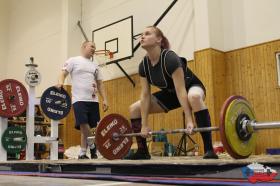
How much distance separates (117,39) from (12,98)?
3.31 metres

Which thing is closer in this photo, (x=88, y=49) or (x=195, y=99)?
(x=195, y=99)

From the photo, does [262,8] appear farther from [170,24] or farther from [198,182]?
[198,182]

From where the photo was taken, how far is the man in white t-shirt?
11.6ft

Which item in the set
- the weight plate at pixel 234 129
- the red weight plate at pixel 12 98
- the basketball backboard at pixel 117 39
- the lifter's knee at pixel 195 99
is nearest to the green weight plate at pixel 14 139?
the red weight plate at pixel 12 98

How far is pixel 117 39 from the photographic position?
7020 millimetres

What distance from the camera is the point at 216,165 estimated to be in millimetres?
1812

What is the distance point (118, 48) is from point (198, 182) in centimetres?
547

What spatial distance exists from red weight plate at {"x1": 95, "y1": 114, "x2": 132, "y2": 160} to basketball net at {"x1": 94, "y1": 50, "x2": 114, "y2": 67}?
13.8ft

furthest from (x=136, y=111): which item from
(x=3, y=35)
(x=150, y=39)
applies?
(x=3, y=35)

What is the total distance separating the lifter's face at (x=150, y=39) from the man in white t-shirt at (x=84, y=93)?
118 centimetres

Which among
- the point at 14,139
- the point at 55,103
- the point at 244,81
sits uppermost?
the point at 244,81

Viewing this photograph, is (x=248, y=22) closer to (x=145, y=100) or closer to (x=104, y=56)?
(x=104, y=56)

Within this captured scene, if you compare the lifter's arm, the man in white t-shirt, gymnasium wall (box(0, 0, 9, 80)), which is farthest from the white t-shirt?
gymnasium wall (box(0, 0, 9, 80))

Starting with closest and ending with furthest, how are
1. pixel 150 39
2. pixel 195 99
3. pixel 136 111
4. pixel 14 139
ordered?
pixel 195 99, pixel 150 39, pixel 136 111, pixel 14 139
